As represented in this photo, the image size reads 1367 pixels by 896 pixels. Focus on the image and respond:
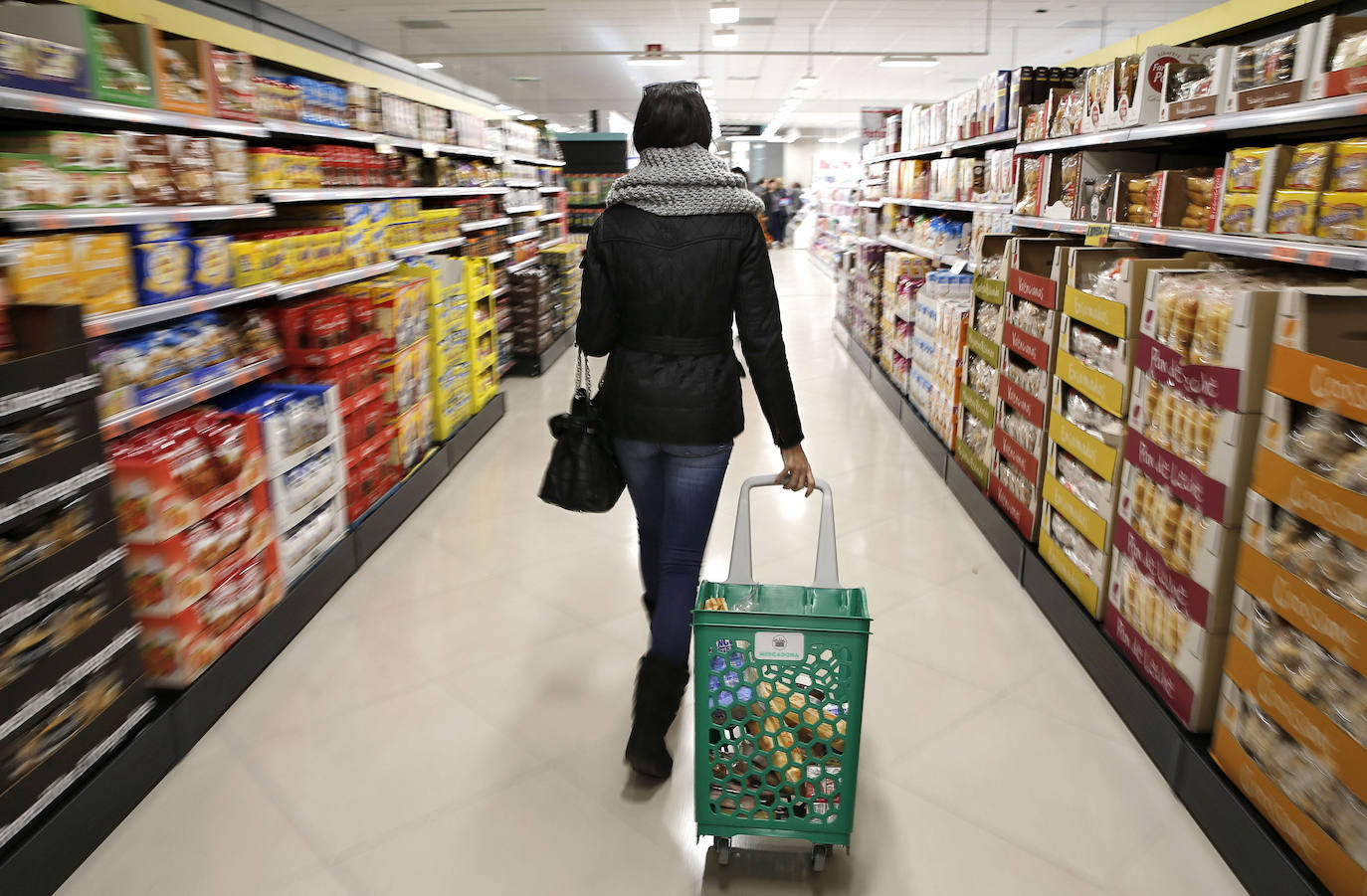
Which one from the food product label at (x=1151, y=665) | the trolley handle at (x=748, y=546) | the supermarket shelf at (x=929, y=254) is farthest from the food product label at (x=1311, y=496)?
the supermarket shelf at (x=929, y=254)

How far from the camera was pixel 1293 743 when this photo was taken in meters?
1.85

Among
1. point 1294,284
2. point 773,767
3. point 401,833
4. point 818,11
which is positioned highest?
point 818,11

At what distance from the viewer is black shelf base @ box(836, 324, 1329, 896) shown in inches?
73.3

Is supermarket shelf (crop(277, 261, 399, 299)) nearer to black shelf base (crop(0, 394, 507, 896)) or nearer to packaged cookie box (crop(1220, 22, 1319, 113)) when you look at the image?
black shelf base (crop(0, 394, 507, 896))

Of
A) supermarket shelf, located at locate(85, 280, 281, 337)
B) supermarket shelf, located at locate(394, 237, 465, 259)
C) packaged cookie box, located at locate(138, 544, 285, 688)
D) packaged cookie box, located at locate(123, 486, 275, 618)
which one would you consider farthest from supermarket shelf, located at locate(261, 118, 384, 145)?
packaged cookie box, located at locate(138, 544, 285, 688)

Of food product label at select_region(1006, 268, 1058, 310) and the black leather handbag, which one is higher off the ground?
food product label at select_region(1006, 268, 1058, 310)

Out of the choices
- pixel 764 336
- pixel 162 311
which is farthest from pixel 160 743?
pixel 764 336

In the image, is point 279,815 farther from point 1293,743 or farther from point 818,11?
point 818,11

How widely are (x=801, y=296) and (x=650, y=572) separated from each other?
37.7ft

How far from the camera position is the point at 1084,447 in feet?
9.78

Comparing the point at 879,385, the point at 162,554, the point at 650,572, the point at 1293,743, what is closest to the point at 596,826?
the point at 650,572

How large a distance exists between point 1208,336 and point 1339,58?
0.71 metres

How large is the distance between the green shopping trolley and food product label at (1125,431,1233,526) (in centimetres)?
94

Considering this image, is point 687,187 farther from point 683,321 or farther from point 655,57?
point 655,57
